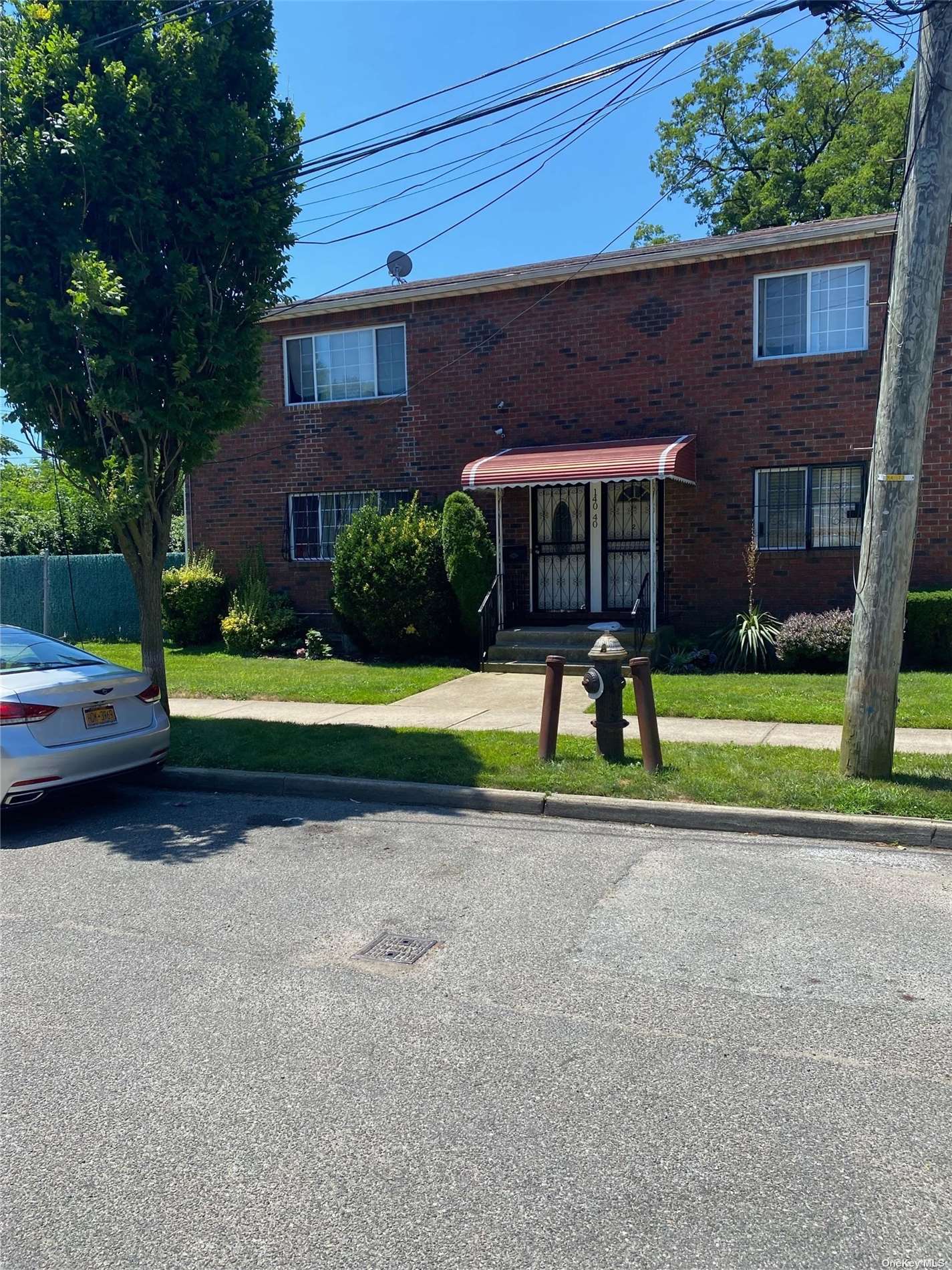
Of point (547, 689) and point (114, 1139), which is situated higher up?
point (547, 689)

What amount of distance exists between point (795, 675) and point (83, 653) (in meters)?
8.25

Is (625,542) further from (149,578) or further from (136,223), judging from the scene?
(136,223)

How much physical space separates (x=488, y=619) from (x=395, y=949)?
32.6 feet

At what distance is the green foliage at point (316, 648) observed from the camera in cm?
1574

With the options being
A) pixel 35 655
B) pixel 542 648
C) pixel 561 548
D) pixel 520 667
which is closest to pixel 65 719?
pixel 35 655

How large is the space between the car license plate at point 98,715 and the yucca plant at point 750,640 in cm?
834

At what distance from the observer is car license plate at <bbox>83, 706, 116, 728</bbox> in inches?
282

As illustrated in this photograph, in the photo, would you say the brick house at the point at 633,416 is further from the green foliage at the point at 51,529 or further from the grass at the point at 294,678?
the green foliage at the point at 51,529

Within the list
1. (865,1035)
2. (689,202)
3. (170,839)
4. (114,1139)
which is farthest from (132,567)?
(689,202)

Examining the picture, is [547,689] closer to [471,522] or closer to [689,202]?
[471,522]

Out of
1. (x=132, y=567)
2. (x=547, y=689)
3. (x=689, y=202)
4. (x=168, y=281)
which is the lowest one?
(x=547, y=689)

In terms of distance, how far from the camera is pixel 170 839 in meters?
6.70

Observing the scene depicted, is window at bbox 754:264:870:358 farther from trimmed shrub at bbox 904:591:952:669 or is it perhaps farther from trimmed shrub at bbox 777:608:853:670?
trimmed shrub at bbox 777:608:853:670

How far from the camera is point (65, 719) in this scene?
700cm
